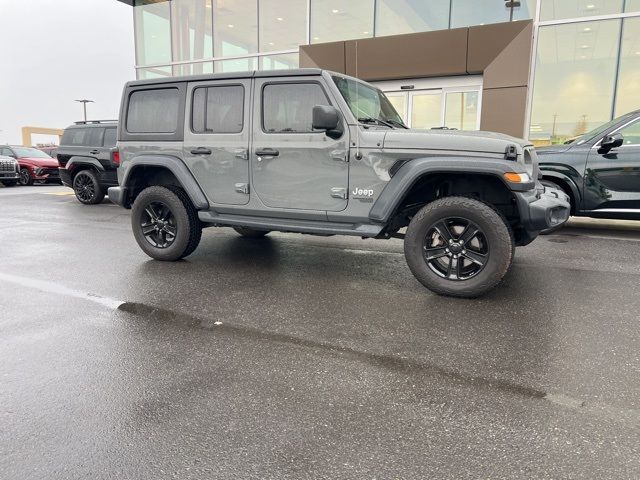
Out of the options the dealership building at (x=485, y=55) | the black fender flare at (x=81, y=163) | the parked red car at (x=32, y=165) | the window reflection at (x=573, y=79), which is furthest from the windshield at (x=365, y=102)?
the parked red car at (x=32, y=165)

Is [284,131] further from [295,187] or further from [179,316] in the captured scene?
[179,316]

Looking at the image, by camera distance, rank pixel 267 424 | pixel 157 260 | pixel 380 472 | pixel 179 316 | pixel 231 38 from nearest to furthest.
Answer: pixel 380 472 < pixel 267 424 < pixel 179 316 < pixel 157 260 < pixel 231 38

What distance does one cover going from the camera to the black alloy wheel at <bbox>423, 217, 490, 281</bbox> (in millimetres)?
4164

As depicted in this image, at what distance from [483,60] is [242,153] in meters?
10.9

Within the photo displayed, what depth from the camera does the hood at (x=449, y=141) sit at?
3.98 metres

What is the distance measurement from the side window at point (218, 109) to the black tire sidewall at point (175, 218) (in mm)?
856

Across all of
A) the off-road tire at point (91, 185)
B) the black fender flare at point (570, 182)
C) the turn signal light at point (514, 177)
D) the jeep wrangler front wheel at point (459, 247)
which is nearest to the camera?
the turn signal light at point (514, 177)

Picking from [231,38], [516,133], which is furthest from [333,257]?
[231,38]

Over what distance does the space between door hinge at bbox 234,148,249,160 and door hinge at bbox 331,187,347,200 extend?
1070mm

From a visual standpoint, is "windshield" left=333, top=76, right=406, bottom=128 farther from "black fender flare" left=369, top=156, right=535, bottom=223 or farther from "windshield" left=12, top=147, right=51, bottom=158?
"windshield" left=12, top=147, right=51, bottom=158

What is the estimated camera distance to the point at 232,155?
504 cm

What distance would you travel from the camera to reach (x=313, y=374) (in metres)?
2.82

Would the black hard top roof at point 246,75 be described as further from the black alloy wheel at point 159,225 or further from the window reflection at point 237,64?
the window reflection at point 237,64

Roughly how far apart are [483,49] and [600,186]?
7846 mm
